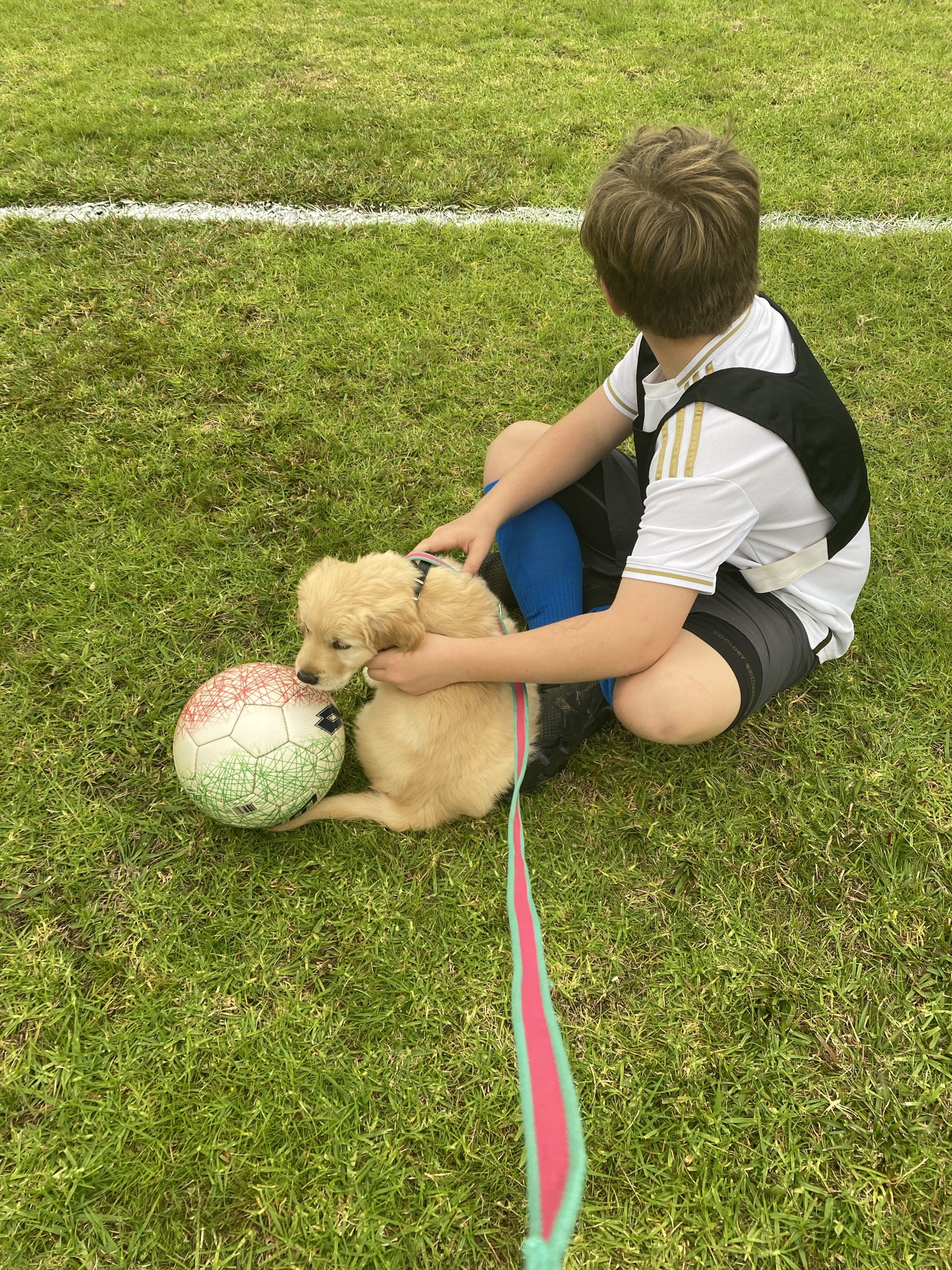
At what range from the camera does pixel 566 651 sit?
1.67 metres

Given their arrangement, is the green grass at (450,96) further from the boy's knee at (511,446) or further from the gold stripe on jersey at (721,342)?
the gold stripe on jersey at (721,342)

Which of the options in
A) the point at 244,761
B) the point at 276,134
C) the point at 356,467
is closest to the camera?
the point at 244,761

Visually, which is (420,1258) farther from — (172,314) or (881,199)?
(881,199)

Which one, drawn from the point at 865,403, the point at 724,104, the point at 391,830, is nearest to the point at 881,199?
the point at 724,104

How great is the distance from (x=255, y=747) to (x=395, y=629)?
447 mm

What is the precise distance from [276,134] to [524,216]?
1683 mm

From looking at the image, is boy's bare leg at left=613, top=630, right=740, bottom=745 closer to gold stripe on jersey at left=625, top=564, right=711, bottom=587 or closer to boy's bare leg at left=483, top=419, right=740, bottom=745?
boy's bare leg at left=483, top=419, right=740, bottom=745

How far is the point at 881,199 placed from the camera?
421 cm

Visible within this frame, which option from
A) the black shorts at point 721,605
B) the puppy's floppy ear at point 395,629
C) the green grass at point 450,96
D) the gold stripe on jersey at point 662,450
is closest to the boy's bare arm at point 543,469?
the black shorts at point 721,605

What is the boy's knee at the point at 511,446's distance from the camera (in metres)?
2.39

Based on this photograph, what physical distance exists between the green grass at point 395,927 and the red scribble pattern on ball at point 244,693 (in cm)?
35

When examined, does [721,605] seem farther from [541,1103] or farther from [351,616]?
[541,1103]

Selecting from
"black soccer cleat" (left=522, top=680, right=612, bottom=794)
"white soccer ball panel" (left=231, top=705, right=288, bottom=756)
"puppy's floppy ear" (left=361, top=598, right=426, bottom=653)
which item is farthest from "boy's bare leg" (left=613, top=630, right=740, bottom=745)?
"white soccer ball panel" (left=231, top=705, right=288, bottom=756)

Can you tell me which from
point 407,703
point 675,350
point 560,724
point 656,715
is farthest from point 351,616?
point 675,350
